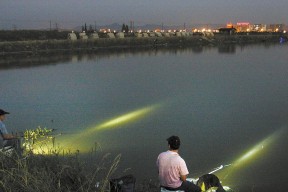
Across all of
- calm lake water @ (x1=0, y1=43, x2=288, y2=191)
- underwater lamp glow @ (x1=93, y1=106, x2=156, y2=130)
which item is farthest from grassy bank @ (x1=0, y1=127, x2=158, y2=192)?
underwater lamp glow @ (x1=93, y1=106, x2=156, y2=130)

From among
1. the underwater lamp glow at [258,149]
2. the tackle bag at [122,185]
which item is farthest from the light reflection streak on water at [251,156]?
the tackle bag at [122,185]

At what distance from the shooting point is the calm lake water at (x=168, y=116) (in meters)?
12.5

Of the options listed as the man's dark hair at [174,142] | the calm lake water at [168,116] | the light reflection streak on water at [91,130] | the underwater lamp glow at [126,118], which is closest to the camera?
the man's dark hair at [174,142]

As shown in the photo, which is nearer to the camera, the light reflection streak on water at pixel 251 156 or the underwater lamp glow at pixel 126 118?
the light reflection streak on water at pixel 251 156

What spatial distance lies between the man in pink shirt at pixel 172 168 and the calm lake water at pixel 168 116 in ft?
14.0

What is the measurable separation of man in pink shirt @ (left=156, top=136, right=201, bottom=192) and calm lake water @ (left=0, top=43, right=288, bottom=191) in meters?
4.27

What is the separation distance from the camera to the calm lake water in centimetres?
1246

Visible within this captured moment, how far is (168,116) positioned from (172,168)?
41.3 ft

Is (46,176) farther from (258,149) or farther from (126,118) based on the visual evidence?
(126,118)

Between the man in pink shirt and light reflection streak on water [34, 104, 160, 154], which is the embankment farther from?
the man in pink shirt

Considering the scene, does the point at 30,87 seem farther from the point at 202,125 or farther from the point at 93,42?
the point at 93,42

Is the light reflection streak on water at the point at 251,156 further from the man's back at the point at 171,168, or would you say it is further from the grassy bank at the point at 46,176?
the grassy bank at the point at 46,176

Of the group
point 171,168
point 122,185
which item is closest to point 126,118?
point 171,168

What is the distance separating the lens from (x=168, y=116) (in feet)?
62.2
